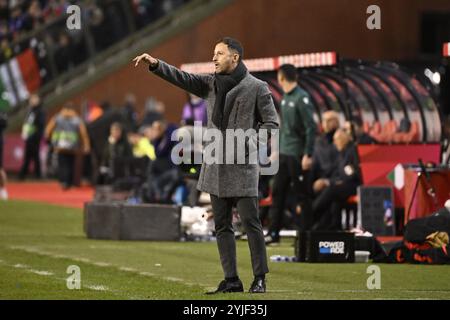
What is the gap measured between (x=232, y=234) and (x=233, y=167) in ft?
1.91

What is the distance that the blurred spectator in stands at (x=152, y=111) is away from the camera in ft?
112

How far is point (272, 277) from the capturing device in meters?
14.3

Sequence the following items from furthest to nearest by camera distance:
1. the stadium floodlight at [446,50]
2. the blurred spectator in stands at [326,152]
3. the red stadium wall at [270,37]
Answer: the red stadium wall at [270,37] → the blurred spectator in stands at [326,152] → the stadium floodlight at [446,50]

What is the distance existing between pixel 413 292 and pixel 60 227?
32.0 ft

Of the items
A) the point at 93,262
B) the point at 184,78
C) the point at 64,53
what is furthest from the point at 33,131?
the point at 184,78

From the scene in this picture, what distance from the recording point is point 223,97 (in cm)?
1230

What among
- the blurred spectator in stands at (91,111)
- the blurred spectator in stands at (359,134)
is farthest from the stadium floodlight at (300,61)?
the blurred spectator in stands at (91,111)

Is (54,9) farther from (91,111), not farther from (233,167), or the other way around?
(233,167)

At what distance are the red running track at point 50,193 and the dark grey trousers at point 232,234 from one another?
51.5 feet

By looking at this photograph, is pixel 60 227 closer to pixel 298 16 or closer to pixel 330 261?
pixel 330 261

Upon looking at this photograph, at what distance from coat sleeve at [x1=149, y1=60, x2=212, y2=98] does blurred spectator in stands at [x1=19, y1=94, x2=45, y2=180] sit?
23.8 metres

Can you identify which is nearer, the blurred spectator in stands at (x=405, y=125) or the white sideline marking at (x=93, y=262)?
the white sideline marking at (x=93, y=262)

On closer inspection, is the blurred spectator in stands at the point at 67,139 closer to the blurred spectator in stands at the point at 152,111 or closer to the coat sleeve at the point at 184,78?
the blurred spectator in stands at the point at 152,111
